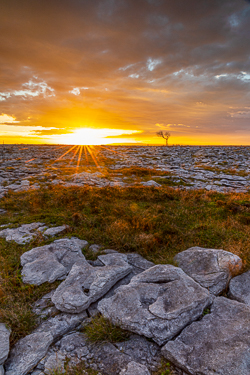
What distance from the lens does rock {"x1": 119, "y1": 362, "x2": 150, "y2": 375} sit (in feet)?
10.1

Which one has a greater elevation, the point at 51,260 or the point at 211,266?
the point at 211,266

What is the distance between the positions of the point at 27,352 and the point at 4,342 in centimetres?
45

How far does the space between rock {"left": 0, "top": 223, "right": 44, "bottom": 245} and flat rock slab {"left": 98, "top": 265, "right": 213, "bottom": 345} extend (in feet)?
15.0

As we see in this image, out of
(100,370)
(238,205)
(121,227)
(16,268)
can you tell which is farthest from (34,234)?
(238,205)

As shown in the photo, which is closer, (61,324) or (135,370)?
(135,370)

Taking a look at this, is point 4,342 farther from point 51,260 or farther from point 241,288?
point 241,288

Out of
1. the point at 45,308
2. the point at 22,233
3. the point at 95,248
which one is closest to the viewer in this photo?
the point at 45,308

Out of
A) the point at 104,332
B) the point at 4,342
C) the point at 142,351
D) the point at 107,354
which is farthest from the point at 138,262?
the point at 4,342

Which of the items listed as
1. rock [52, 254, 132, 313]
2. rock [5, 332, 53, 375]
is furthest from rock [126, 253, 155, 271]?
rock [5, 332, 53, 375]

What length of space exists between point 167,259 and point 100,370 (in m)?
3.49

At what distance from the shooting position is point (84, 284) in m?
4.85

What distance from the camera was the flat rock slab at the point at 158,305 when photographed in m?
3.65

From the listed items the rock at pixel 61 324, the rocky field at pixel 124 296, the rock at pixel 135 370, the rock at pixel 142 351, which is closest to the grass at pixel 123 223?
the rocky field at pixel 124 296

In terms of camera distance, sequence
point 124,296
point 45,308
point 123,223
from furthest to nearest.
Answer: point 123,223
point 45,308
point 124,296
